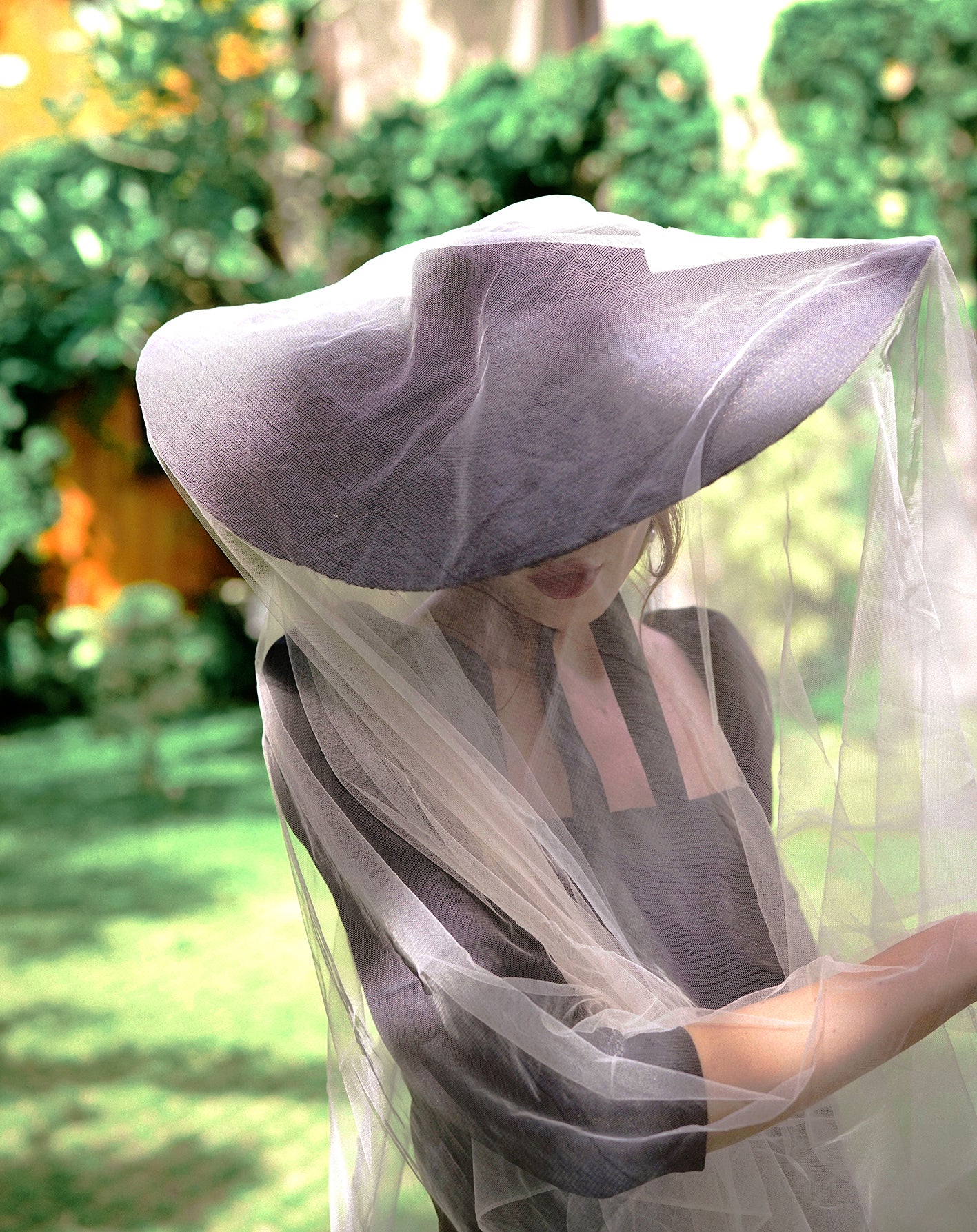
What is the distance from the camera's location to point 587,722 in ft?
4.10

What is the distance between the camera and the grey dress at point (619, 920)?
3.19ft

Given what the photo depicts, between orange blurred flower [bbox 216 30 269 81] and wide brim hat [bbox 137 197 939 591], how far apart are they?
709cm

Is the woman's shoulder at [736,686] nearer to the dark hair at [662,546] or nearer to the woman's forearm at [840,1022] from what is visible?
the dark hair at [662,546]

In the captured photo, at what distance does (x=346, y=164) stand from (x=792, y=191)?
2.96 meters

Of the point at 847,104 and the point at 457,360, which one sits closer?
the point at 457,360

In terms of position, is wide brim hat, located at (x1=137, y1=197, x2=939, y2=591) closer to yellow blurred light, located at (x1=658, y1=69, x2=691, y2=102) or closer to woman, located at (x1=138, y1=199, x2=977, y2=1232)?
woman, located at (x1=138, y1=199, x2=977, y2=1232)

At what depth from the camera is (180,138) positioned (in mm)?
7234

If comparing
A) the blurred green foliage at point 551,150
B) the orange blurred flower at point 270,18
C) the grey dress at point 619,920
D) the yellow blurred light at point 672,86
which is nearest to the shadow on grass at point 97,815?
the blurred green foliage at point 551,150

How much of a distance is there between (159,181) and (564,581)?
277 inches

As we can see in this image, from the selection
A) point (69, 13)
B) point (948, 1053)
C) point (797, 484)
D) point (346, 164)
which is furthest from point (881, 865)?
point (69, 13)

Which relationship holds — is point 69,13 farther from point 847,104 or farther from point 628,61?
point 847,104

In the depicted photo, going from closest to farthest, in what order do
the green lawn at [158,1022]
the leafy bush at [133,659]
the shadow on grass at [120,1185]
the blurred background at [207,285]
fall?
the shadow on grass at [120,1185] < the green lawn at [158,1022] < the blurred background at [207,285] < the leafy bush at [133,659]

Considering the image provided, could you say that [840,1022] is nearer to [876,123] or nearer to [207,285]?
[876,123]

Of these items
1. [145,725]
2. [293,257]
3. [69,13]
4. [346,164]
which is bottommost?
[145,725]
